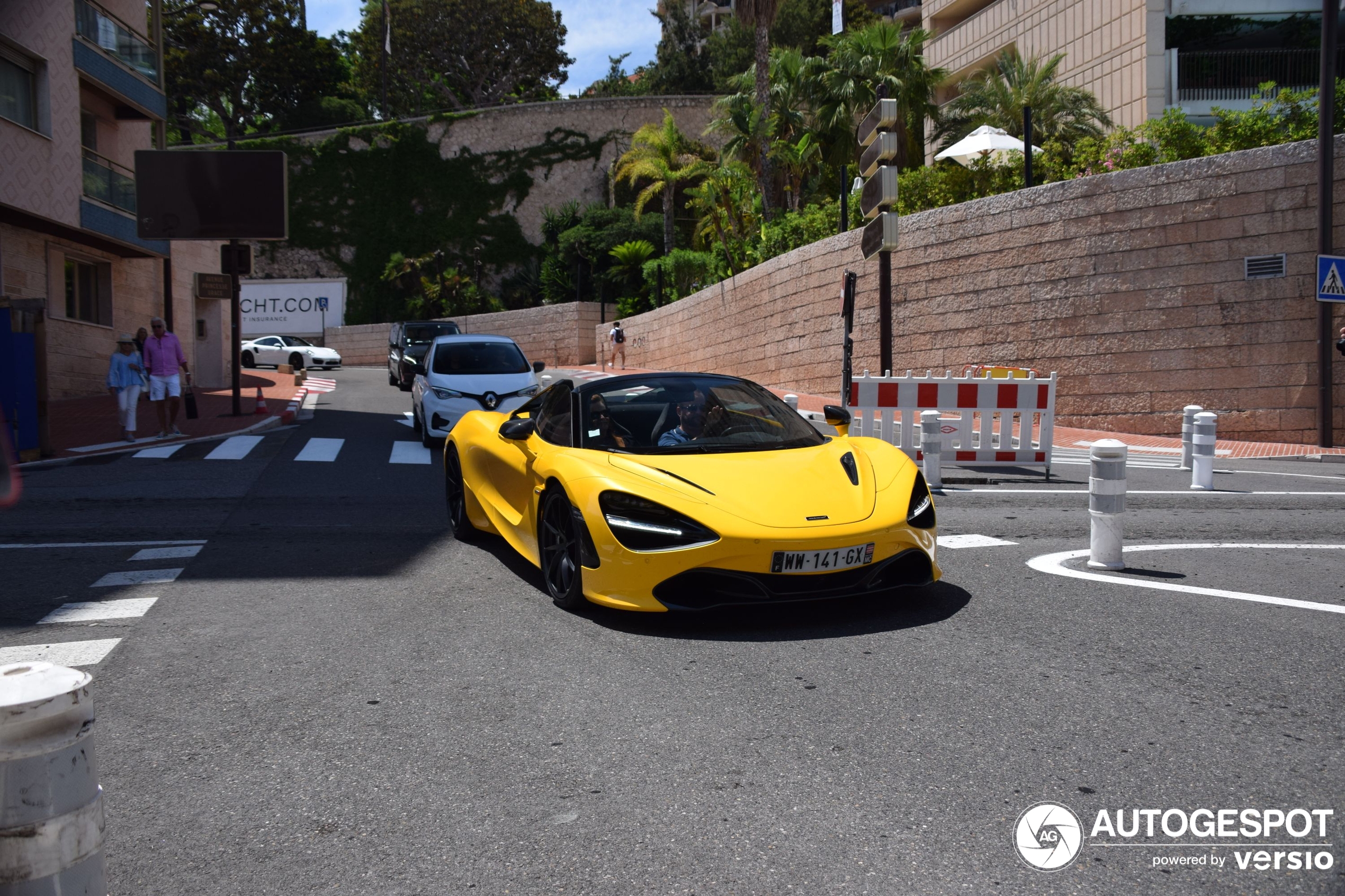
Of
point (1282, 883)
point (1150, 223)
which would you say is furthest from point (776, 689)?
point (1150, 223)

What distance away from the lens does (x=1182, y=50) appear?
3512 cm

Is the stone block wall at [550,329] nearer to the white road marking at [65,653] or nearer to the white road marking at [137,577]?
the white road marking at [137,577]

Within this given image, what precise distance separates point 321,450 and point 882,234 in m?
8.14

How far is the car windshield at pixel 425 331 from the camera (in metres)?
32.4

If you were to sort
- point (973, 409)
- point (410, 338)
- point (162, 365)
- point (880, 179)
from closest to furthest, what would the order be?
point (880, 179) → point (973, 409) → point (162, 365) → point (410, 338)

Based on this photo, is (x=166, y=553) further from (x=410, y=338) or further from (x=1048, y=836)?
(x=410, y=338)

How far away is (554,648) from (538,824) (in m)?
1.98

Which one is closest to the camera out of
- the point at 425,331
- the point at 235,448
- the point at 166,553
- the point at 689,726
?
the point at 689,726

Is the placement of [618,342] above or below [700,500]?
above

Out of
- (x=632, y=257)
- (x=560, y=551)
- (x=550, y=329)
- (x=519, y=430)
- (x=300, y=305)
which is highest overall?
(x=632, y=257)

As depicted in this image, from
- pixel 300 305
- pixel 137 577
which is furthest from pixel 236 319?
pixel 300 305

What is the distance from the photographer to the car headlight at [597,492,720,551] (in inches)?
211

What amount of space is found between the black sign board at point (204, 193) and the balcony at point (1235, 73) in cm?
2695

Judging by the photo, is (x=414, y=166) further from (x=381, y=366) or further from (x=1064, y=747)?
(x=1064, y=747)
